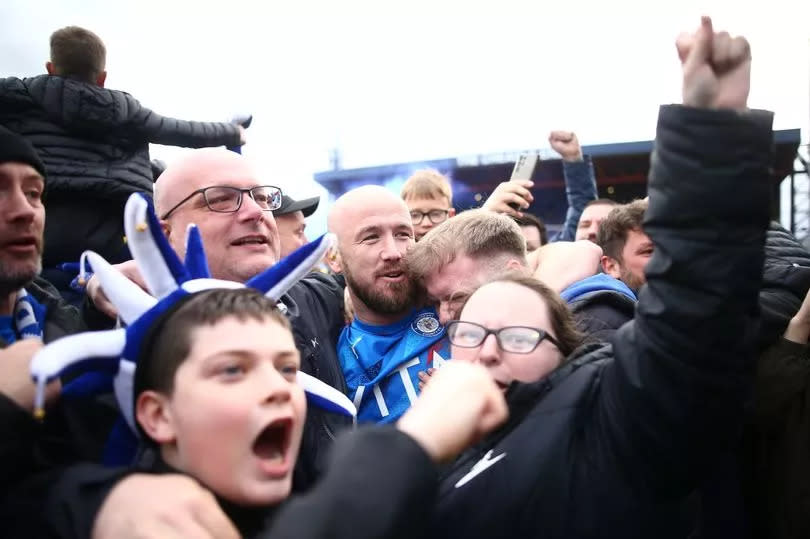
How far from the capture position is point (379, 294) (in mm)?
2590

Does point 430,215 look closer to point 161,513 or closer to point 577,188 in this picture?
point 577,188

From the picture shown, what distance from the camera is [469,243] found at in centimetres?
242

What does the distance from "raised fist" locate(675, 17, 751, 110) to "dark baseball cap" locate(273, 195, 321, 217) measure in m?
2.56

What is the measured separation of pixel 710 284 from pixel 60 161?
8.54 ft

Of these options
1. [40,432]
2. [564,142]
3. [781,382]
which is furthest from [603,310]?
[564,142]

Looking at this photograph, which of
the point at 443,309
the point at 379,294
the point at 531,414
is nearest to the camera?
the point at 531,414

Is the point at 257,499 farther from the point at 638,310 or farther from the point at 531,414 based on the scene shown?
the point at 638,310

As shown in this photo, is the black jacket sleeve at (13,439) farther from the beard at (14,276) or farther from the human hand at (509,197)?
the human hand at (509,197)

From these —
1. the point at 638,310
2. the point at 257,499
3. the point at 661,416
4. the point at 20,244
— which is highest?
the point at 20,244

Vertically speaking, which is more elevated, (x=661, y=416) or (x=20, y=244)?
(x=20, y=244)

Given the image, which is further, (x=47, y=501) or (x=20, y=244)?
(x=20, y=244)

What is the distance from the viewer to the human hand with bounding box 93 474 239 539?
1.03 m

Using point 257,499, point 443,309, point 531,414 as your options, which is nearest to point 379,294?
point 443,309

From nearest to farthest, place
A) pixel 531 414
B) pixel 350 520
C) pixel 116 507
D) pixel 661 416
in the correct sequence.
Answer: pixel 350 520
pixel 116 507
pixel 661 416
pixel 531 414
